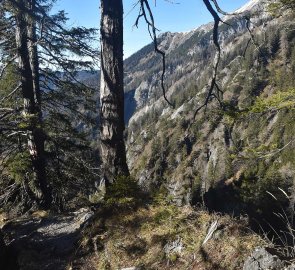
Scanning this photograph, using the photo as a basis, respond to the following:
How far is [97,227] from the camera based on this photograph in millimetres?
5316

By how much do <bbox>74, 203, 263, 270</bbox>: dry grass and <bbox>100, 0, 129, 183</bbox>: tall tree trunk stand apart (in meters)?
0.88

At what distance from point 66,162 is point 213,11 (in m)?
10.3

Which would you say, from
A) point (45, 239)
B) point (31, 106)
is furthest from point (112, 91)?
point (31, 106)

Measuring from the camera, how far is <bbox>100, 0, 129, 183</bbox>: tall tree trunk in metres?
5.96

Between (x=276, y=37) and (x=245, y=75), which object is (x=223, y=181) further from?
(x=276, y=37)

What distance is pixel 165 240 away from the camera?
15.2 feet

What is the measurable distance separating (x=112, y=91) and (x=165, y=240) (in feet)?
8.14

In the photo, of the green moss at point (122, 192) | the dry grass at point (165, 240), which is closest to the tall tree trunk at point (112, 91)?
the green moss at point (122, 192)

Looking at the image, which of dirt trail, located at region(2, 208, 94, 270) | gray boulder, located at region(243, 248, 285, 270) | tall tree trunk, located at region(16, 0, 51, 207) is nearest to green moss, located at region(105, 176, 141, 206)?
dirt trail, located at region(2, 208, 94, 270)

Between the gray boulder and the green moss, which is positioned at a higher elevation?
the green moss

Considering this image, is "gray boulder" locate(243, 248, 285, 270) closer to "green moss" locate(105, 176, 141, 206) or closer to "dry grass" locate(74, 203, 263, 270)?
"dry grass" locate(74, 203, 263, 270)

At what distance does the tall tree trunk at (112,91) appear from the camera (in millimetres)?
5957

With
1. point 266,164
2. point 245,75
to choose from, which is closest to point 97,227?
point 266,164

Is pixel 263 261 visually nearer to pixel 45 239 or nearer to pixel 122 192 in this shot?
pixel 122 192
